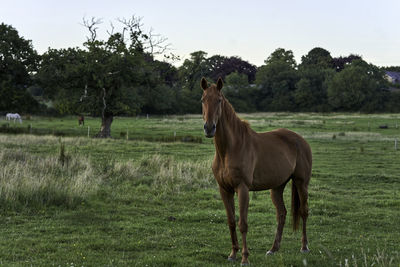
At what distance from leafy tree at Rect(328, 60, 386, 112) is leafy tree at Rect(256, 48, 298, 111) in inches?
341

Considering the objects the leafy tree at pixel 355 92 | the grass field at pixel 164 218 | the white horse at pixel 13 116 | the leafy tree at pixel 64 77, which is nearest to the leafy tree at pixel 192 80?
the leafy tree at pixel 355 92

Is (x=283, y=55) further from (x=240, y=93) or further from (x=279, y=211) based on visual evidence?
(x=279, y=211)

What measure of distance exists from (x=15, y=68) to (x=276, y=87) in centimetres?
6410

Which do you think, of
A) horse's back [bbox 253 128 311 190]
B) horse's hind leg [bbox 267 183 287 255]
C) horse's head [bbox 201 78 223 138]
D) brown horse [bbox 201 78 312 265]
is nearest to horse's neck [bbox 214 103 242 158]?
brown horse [bbox 201 78 312 265]

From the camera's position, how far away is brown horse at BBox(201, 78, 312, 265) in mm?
6340

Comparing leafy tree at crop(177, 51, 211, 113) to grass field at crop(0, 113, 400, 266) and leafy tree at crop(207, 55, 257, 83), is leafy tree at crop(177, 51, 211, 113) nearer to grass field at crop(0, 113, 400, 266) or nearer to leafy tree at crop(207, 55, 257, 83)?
leafy tree at crop(207, 55, 257, 83)

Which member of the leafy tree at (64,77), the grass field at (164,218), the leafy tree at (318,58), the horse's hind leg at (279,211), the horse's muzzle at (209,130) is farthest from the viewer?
the leafy tree at (318,58)

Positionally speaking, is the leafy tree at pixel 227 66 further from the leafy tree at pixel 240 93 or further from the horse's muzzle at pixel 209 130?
the horse's muzzle at pixel 209 130

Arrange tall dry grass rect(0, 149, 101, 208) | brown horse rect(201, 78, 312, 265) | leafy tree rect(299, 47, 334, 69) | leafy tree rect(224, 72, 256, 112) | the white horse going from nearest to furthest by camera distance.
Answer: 1. brown horse rect(201, 78, 312, 265)
2. tall dry grass rect(0, 149, 101, 208)
3. the white horse
4. leafy tree rect(224, 72, 256, 112)
5. leafy tree rect(299, 47, 334, 69)

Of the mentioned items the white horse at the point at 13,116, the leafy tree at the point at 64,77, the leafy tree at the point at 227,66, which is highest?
the leafy tree at the point at 227,66

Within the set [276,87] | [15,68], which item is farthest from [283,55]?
[15,68]

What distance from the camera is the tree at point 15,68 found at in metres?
32.2

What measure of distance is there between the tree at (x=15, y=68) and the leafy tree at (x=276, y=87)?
5967 centimetres

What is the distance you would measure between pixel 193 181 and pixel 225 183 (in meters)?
7.79
